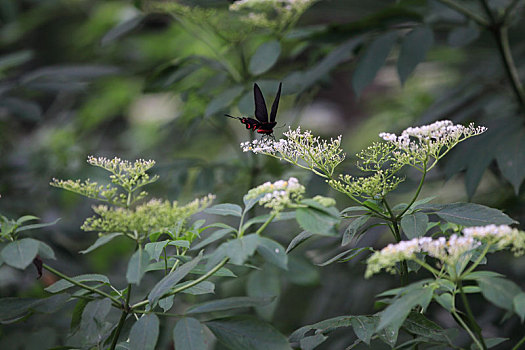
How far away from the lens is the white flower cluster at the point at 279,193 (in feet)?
2.56

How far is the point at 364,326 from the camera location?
88 centimetres

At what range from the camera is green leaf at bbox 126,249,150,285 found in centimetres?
74

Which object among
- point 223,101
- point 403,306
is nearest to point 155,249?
point 403,306

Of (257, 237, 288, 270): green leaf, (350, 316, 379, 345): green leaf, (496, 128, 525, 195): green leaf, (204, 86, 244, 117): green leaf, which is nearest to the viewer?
(257, 237, 288, 270): green leaf

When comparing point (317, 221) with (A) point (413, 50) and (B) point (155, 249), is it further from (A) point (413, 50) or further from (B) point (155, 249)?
(A) point (413, 50)

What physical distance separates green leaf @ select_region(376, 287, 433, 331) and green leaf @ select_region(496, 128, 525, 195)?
876 mm

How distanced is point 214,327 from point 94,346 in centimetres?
22

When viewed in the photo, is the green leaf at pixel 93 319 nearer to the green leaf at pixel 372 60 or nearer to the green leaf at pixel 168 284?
the green leaf at pixel 168 284

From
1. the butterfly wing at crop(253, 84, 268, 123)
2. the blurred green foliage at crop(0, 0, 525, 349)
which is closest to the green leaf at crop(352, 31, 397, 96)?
the blurred green foliage at crop(0, 0, 525, 349)

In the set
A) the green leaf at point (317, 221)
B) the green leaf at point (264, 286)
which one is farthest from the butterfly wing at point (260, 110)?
the green leaf at point (264, 286)

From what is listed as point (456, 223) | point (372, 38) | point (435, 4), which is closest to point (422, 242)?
point (456, 223)

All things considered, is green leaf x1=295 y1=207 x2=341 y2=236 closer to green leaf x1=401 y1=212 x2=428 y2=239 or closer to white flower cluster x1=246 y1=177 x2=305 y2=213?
white flower cluster x1=246 y1=177 x2=305 y2=213

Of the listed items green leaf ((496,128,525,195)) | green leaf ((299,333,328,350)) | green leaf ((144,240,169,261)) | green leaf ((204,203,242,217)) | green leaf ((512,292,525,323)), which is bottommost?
green leaf ((496,128,525,195))

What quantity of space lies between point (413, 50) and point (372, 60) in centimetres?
13
